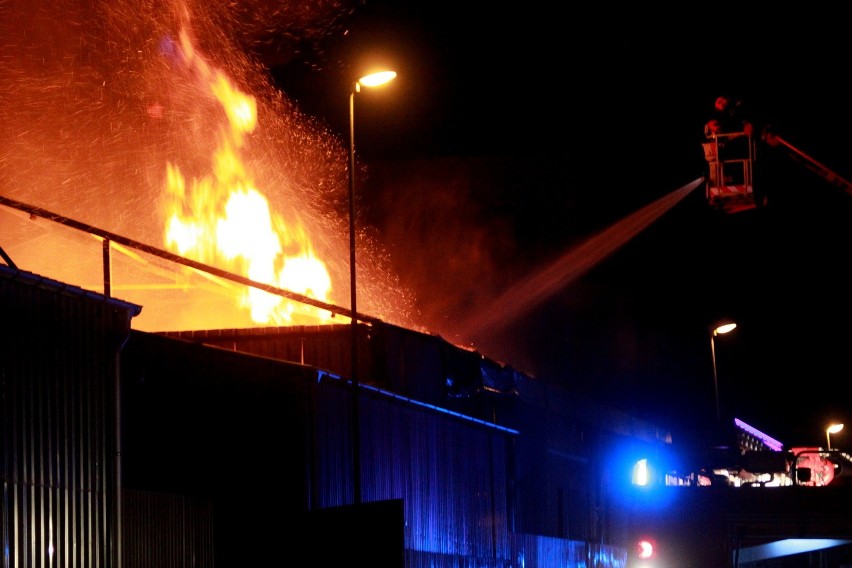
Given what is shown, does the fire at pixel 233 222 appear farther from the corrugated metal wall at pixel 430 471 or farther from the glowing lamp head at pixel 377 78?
the glowing lamp head at pixel 377 78

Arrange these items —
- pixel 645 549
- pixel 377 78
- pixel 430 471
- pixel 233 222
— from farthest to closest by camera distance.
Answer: pixel 233 222 → pixel 430 471 → pixel 645 549 → pixel 377 78

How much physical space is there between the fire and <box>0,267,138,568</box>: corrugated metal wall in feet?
47.9

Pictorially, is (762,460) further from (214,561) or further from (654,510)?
(214,561)

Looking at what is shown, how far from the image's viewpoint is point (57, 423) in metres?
13.4

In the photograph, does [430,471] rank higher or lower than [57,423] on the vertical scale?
lower

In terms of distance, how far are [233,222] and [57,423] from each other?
680 inches

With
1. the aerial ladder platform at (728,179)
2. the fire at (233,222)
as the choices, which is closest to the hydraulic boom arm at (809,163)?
the aerial ladder platform at (728,179)

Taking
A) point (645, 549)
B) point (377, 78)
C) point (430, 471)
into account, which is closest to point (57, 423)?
point (377, 78)

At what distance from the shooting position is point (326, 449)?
19.1 metres

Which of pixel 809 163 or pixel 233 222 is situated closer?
pixel 809 163

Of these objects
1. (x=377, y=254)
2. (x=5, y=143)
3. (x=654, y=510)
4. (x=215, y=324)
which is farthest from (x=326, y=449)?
(x=377, y=254)

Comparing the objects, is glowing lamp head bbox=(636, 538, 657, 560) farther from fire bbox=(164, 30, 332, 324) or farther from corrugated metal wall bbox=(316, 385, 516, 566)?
fire bbox=(164, 30, 332, 324)

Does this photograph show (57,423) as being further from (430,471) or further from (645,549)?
(430,471)

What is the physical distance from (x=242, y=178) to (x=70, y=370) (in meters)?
17.9
